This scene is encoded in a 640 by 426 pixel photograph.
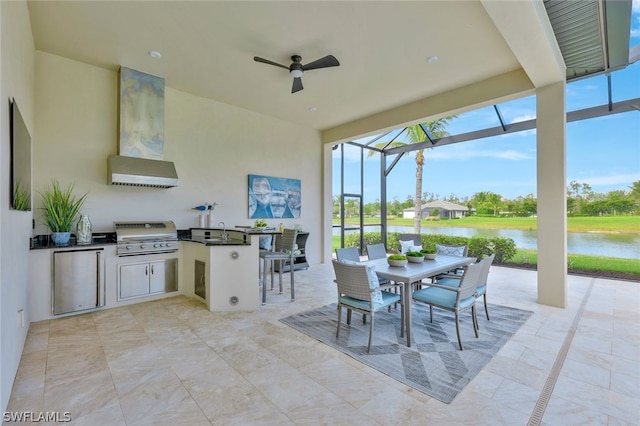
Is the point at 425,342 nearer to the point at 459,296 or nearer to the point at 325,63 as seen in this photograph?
the point at 459,296

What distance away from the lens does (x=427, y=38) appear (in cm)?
343

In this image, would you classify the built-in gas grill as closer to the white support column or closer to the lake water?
the white support column

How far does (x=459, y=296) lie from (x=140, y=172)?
441 cm

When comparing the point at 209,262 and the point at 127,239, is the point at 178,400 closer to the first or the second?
the point at 209,262

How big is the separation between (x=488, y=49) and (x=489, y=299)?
11.4ft

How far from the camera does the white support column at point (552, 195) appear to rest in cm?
396

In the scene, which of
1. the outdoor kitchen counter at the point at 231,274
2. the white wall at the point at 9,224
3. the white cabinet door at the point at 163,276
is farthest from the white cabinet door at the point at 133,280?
the white wall at the point at 9,224

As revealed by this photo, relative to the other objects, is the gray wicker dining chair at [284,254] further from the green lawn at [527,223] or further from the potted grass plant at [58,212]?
the green lawn at [527,223]

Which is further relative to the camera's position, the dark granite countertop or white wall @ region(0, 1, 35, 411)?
the dark granite countertop

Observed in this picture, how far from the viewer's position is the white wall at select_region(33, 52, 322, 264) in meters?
3.84

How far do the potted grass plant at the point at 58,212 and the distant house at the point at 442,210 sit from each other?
7.60 meters

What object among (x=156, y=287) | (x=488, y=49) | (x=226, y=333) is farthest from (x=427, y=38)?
(x=156, y=287)

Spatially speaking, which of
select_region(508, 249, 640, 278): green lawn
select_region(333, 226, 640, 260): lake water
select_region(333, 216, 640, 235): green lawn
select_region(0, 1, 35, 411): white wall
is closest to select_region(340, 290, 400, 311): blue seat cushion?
select_region(0, 1, 35, 411): white wall

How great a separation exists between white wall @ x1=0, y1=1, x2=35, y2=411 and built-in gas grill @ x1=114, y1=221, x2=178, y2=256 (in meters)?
1.16
